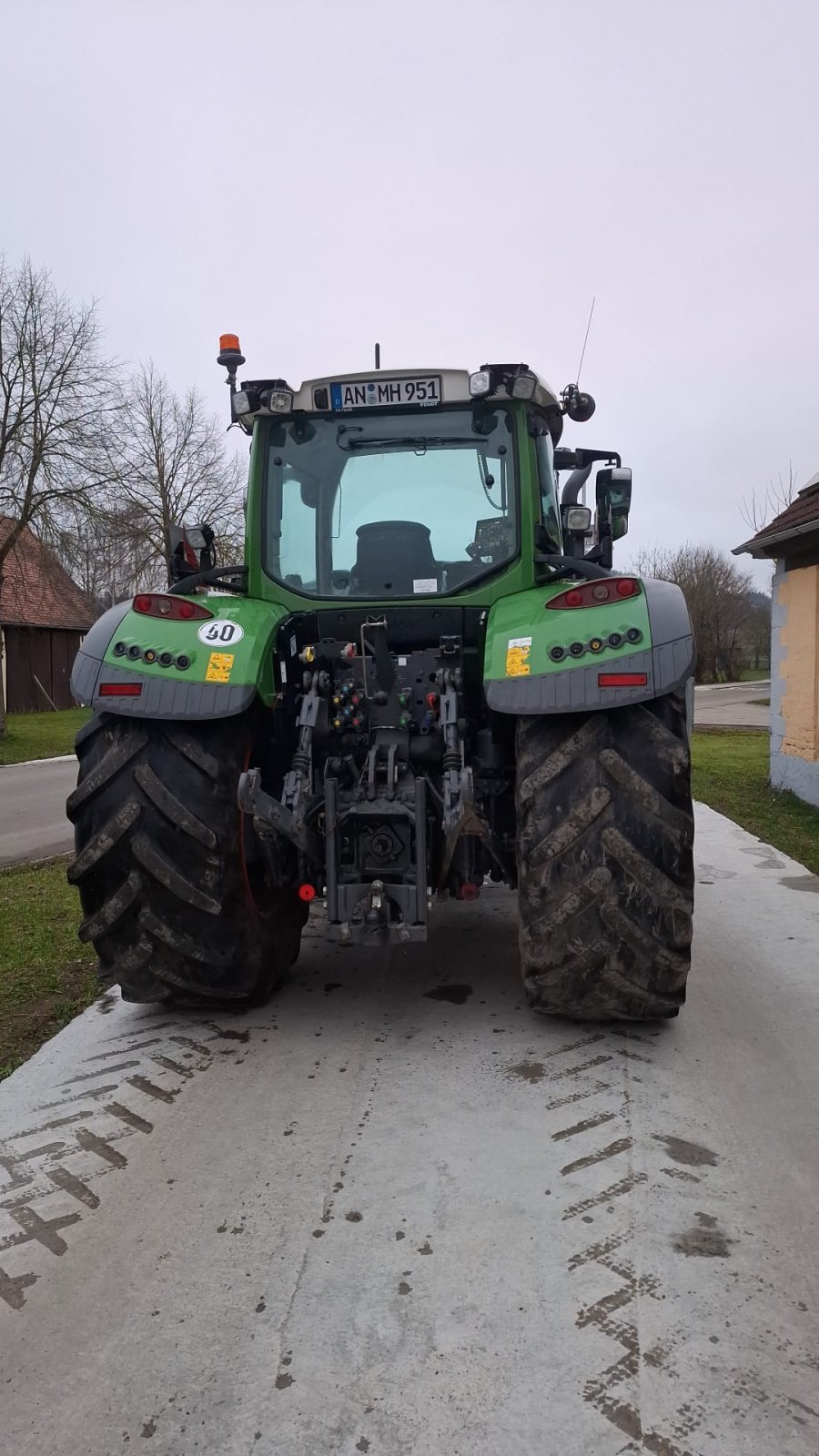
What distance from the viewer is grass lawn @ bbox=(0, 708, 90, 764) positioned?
18250 millimetres

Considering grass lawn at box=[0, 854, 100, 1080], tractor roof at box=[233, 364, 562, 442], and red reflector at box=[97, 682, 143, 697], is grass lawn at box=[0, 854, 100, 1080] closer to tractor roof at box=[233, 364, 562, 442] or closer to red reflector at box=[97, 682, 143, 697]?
red reflector at box=[97, 682, 143, 697]

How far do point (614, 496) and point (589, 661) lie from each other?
4.85ft

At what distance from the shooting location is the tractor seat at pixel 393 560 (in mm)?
4023

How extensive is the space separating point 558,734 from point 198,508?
27.6 meters

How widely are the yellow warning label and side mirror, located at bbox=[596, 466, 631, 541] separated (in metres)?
1.98

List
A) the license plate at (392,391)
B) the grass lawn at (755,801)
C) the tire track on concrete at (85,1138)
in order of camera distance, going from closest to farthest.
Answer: the tire track on concrete at (85,1138) < the license plate at (392,391) < the grass lawn at (755,801)

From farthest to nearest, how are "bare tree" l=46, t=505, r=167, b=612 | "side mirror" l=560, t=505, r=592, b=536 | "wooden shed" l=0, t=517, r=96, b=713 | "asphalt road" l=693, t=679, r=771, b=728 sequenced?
"wooden shed" l=0, t=517, r=96, b=713
"asphalt road" l=693, t=679, r=771, b=728
"bare tree" l=46, t=505, r=167, b=612
"side mirror" l=560, t=505, r=592, b=536

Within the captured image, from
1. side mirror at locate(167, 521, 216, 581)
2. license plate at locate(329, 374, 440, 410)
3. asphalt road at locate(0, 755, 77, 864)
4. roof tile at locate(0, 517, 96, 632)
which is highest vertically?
roof tile at locate(0, 517, 96, 632)

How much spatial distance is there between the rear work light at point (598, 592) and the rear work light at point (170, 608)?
55.1 inches

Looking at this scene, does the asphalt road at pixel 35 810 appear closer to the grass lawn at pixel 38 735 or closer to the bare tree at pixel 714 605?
the grass lawn at pixel 38 735

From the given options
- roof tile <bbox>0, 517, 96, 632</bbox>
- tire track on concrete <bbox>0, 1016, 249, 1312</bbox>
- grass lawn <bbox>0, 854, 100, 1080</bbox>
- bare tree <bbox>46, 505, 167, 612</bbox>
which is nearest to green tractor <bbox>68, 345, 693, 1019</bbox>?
tire track on concrete <bbox>0, 1016, 249, 1312</bbox>

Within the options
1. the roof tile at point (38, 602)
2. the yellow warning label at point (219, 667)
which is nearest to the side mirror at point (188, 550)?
the yellow warning label at point (219, 667)

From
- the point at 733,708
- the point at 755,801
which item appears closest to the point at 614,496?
the point at 755,801

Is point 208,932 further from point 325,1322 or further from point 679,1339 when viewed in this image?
point 679,1339
